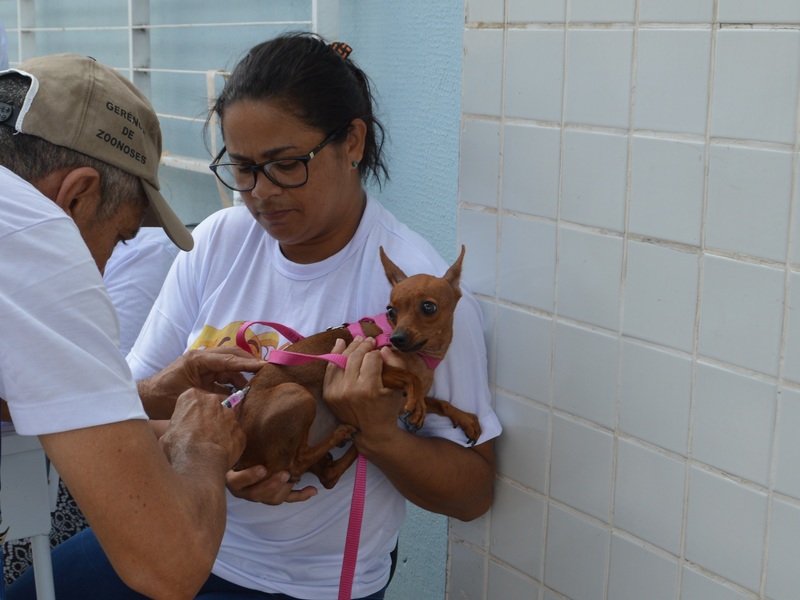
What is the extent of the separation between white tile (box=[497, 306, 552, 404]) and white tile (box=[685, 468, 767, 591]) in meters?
0.40

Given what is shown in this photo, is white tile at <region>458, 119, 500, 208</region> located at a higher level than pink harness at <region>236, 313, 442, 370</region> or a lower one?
higher

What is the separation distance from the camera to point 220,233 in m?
2.20

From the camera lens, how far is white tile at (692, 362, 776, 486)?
153 cm

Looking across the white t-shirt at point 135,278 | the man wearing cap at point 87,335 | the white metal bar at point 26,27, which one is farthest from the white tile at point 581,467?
the white metal bar at point 26,27

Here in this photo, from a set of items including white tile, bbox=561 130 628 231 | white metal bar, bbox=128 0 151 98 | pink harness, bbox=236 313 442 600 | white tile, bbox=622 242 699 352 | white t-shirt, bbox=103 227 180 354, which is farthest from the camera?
white metal bar, bbox=128 0 151 98

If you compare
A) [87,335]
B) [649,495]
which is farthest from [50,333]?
[649,495]

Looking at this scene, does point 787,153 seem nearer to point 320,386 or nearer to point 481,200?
point 481,200

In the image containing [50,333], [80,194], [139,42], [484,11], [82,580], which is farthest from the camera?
[139,42]

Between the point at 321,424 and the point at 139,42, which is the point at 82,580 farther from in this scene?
the point at 139,42

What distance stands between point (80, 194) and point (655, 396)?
3.46ft

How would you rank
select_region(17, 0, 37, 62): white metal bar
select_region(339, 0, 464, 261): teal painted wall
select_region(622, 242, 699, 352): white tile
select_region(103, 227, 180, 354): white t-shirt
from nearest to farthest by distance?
select_region(622, 242, 699, 352): white tile, select_region(339, 0, 464, 261): teal painted wall, select_region(103, 227, 180, 354): white t-shirt, select_region(17, 0, 37, 62): white metal bar

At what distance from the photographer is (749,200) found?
150 centimetres

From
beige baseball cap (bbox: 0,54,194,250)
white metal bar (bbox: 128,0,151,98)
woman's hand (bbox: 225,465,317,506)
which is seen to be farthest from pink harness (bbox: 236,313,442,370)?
white metal bar (bbox: 128,0,151,98)

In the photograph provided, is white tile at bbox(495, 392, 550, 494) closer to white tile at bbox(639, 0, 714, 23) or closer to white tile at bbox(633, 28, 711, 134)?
white tile at bbox(633, 28, 711, 134)
